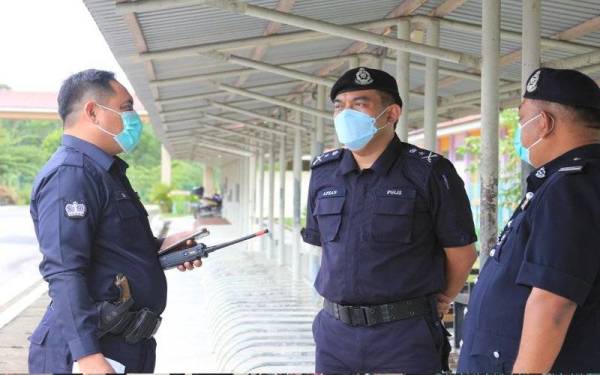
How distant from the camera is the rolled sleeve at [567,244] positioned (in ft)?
6.11

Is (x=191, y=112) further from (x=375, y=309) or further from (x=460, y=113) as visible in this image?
(x=375, y=309)

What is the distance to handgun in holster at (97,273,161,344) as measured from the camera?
88.3 inches

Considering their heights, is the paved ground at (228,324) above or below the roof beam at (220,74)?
below

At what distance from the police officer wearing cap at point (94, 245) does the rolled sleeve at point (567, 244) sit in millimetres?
1203

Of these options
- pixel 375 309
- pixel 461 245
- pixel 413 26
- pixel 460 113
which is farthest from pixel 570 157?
pixel 460 113

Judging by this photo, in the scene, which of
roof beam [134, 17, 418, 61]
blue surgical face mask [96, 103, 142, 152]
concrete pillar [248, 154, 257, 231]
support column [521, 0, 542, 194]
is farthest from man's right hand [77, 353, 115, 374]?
concrete pillar [248, 154, 257, 231]

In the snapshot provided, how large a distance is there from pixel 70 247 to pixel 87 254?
0.05 m

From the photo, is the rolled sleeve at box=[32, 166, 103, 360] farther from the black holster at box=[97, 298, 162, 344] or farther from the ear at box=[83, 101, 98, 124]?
the ear at box=[83, 101, 98, 124]

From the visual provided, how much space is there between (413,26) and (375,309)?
11.6 ft

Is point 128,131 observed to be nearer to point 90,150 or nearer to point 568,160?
point 90,150

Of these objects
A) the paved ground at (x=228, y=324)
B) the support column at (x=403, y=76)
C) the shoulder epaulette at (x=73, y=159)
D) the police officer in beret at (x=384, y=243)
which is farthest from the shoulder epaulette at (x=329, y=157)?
the paved ground at (x=228, y=324)

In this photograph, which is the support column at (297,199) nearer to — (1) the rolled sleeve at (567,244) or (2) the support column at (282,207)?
(2) the support column at (282,207)

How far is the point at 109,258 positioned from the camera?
230 centimetres

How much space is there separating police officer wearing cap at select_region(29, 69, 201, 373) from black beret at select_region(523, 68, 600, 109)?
1309mm
